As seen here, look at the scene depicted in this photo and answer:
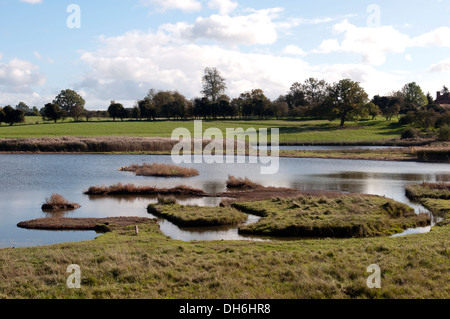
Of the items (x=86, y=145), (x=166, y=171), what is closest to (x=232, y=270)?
(x=166, y=171)

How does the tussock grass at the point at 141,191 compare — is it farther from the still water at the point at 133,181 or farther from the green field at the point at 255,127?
the green field at the point at 255,127

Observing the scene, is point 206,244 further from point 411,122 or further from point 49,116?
point 49,116

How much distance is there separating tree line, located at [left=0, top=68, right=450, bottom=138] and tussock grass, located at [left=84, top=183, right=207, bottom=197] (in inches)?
3019

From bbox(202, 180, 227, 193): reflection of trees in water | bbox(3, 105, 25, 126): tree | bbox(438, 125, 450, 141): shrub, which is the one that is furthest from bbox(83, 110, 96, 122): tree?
bbox(202, 180, 227, 193): reflection of trees in water

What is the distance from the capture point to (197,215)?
77.7ft

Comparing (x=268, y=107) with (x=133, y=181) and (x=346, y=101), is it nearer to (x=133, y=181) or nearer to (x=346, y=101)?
(x=346, y=101)

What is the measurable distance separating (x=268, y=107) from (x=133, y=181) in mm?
98072

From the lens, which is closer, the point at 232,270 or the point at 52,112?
the point at 232,270

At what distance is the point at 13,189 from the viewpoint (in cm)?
3359

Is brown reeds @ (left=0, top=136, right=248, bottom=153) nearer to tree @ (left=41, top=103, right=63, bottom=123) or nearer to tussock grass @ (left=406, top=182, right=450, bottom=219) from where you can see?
tussock grass @ (left=406, top=182, right=450, bottom=219)

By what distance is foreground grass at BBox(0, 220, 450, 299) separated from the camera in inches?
436

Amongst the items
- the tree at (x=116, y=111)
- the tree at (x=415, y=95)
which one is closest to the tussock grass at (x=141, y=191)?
the tree at (x=116, y=111)

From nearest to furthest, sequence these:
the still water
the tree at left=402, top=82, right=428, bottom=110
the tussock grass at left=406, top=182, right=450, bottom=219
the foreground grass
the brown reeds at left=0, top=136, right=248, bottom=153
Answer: the foreground grass
the still water
the tussock grass at left=406, top=182, right=450, bottom=219
the brown reeds at left=0, top=136, right=248, bottom=153
the tree at left=402, top=82, right=428, bottom=110

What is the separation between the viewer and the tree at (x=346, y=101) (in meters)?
107
